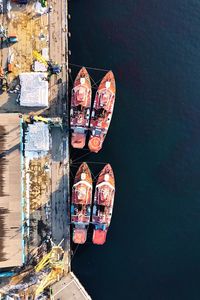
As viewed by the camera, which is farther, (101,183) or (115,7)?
(115,7)

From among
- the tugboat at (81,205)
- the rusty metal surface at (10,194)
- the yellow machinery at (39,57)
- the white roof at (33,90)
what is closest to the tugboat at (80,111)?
the white roof at (33,90)

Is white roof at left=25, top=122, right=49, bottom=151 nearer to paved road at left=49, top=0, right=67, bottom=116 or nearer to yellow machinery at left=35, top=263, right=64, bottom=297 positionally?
paved road at left=49, top=0, right=67, bottom=116

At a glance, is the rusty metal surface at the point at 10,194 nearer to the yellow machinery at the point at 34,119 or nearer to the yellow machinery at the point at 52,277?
the yellow machinery at the point at 34,119

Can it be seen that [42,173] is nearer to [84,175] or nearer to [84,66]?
[84,175]

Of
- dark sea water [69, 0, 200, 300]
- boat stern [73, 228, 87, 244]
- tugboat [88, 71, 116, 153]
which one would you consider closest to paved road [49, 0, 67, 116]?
dark sea water [69, 0, 200, 300]

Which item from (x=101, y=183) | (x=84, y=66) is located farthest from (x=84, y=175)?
(x=84, y=66)
